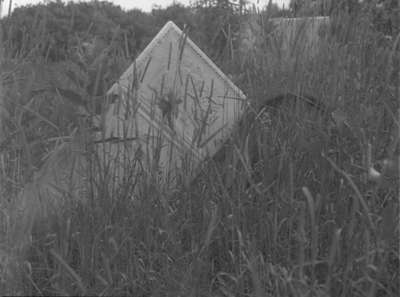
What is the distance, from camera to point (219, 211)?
153 cm

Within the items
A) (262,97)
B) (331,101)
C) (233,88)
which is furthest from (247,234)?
(233,88)

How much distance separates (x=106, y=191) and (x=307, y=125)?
0.53m

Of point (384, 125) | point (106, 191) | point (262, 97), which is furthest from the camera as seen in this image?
point (262, 97)

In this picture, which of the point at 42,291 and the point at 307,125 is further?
the point at 307,125

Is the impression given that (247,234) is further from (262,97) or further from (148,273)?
(262,97)

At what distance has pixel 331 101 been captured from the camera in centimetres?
185

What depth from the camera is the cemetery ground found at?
1340 millimetres

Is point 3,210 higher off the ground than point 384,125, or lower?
lower

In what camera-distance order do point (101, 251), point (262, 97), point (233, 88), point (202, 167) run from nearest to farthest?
1. point (101, 251)
2. point (202, 167)
3. point (262, 97)
4. point (233, 88)

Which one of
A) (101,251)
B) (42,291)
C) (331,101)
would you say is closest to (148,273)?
(101,251)

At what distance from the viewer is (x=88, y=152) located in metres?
1.54

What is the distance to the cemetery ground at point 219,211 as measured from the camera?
4.40ft

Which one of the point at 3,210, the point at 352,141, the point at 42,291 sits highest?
the point at 352,141

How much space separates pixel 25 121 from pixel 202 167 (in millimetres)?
525
